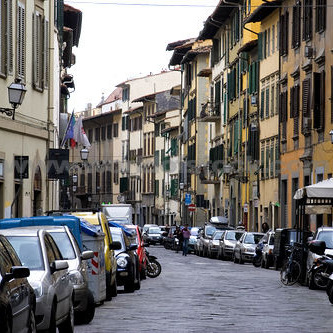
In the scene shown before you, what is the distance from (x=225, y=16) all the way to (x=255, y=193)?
15.3 meters

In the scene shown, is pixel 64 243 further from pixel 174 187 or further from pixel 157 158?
pixel 157 158

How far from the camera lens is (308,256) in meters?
29.3

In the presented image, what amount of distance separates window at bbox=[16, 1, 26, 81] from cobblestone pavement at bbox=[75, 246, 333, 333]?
6.43 metres

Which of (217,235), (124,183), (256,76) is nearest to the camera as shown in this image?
(217,235)

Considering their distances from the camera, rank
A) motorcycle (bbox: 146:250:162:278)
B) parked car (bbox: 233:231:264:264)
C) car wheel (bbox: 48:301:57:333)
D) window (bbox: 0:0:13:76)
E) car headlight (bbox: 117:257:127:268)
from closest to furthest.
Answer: car wheel (bbox: 48:301:57:333)
car headlight (bbox: 117:257:127:268)
window (bbox: 0:0:13:76)
motorcycle (bbox: 146:250:162:278)
parked car (bbox: 233:231:264:264)

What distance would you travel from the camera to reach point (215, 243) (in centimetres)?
5594

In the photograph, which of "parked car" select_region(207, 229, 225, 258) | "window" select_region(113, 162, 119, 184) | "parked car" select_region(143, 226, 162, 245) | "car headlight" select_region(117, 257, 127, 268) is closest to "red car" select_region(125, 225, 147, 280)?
"car headlight" select_region(117, 257, 127, 268)

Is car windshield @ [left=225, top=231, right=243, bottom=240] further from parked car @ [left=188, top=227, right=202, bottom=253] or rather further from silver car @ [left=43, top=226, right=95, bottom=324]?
silver car @ [left=43, top=226, right=95, bottom=324]

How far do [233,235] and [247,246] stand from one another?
504 cm

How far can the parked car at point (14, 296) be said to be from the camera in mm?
10398

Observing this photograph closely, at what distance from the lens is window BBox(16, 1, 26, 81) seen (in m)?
31.8

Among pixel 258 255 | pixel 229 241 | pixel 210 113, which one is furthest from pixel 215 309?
pixel 210 113

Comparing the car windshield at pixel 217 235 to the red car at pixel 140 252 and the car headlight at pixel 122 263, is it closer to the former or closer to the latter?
the red car at pixel 140 252

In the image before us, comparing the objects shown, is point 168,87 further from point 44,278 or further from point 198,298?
point 44,278
